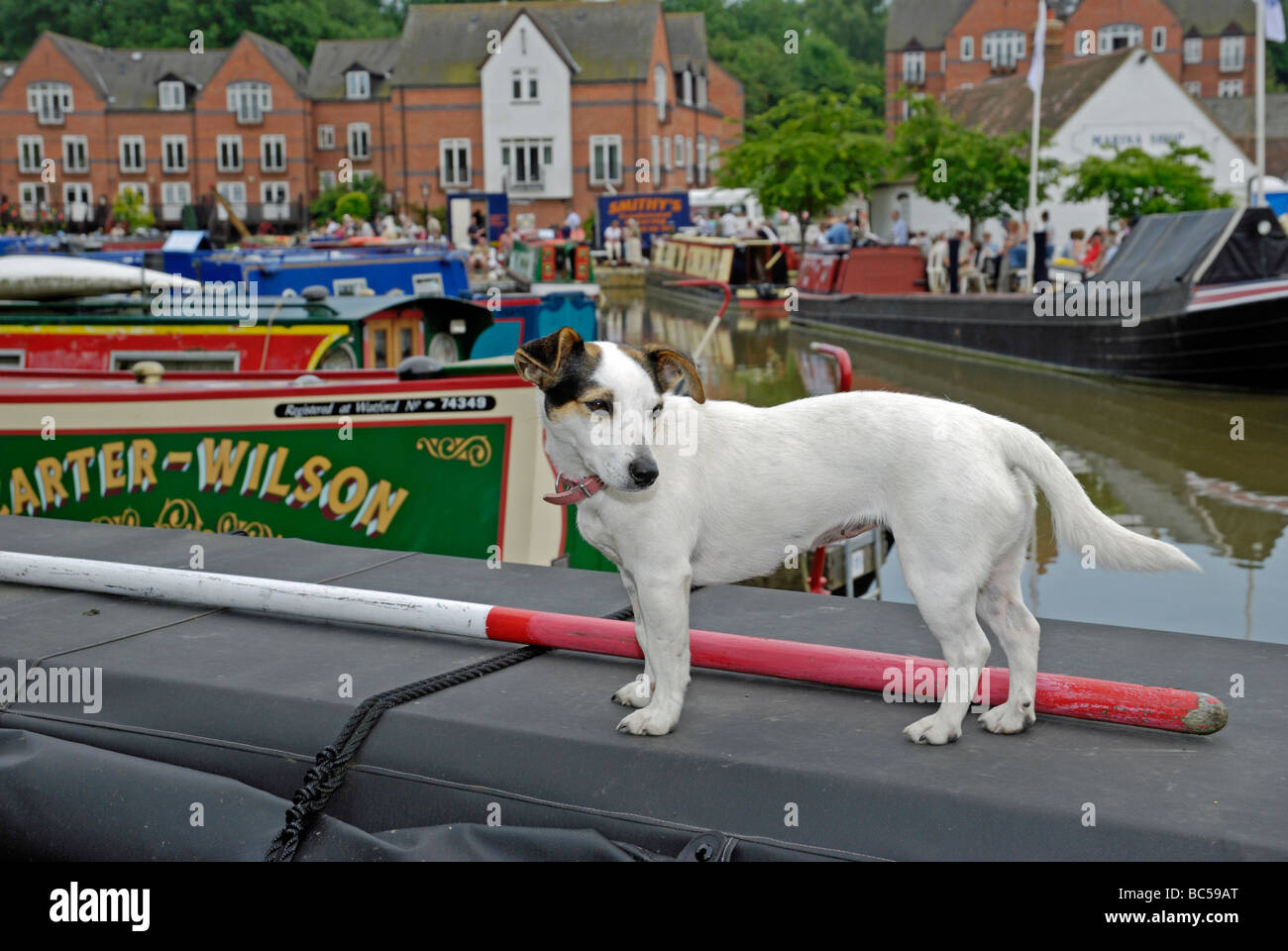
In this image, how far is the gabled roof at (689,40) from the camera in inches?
2653

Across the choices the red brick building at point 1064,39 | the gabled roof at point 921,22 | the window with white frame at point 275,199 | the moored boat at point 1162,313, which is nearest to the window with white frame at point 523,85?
the window with white frame at point 275,199

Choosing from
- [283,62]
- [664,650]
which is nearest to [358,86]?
[283,62]

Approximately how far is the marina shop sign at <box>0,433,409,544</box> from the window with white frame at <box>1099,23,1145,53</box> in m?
67.5

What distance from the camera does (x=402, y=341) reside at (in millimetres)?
10656

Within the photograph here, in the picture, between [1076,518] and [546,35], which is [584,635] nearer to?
[1076,518]

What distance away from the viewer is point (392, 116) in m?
60.8

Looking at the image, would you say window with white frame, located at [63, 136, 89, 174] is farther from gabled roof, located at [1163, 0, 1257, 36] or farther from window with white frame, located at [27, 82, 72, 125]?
gabled roof, located at [1163, 0, 1257, 36]

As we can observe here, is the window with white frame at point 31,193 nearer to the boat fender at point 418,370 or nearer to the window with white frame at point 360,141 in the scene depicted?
the window with white frame at point 360,141

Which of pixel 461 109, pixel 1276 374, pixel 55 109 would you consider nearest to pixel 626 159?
pixel 461 109

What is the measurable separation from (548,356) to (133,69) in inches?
2807

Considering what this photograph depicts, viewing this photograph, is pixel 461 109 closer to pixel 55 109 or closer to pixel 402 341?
pixel 55 109
